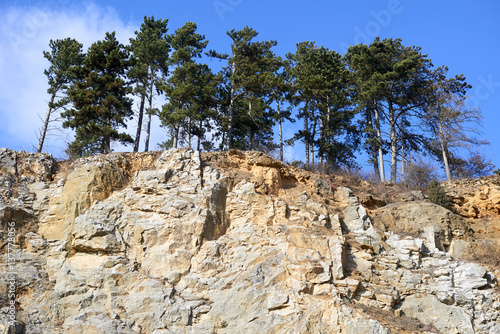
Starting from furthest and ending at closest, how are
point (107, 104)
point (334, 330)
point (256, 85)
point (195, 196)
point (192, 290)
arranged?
point (256, 85) < point (107, 104) < point (195, 196) < point (192, 290) < point (334, 330)

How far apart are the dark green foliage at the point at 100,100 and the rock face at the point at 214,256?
477 centimetres

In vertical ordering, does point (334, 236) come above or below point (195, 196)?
below

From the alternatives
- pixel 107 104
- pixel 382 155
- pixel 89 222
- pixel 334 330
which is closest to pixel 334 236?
pixel 334 330

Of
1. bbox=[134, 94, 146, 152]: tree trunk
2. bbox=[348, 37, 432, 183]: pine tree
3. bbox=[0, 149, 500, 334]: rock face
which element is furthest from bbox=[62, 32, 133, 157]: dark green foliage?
bbox=[348, 37, 432, 183]: pine tree

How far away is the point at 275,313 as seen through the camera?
15.1 metres

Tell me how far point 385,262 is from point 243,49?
59.0 ft

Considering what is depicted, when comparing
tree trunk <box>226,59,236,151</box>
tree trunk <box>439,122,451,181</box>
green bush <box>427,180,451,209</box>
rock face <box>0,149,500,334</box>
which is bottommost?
rock face <box>0,149,500,334</box>

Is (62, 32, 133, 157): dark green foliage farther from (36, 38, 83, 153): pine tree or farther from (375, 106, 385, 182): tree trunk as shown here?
(375, 106, 385, 182): tree trunk

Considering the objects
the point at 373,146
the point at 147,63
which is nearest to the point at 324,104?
the point at 373,146

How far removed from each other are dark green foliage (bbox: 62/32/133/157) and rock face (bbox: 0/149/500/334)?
188 inches

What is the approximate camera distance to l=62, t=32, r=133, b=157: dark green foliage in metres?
25.5

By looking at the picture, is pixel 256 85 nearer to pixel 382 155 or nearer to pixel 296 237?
pixel 382 155

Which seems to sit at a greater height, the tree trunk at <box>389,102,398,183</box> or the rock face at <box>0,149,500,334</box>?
the tree trunk at <box>389,102,398,183</box>

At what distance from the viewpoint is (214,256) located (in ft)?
55.6
